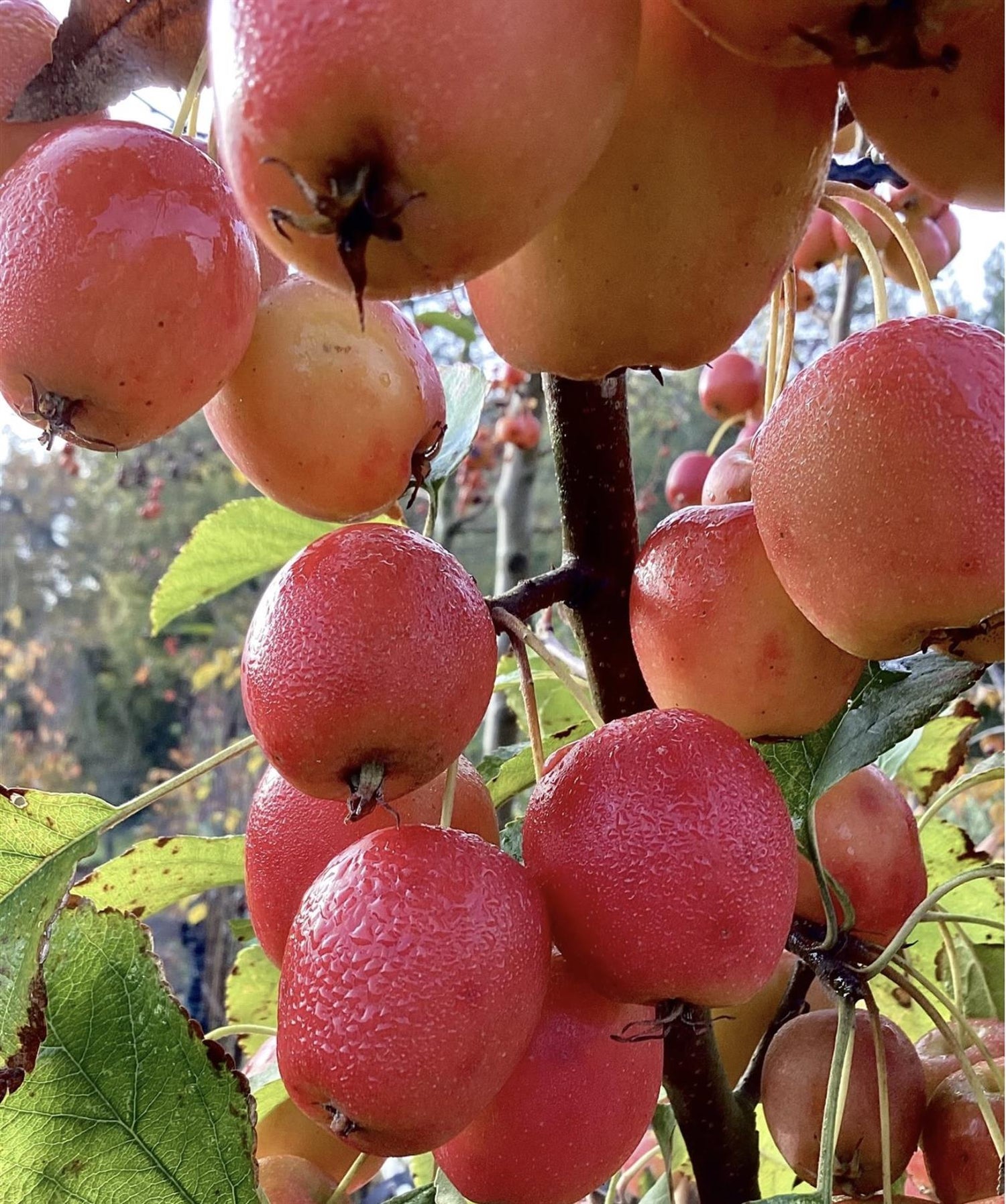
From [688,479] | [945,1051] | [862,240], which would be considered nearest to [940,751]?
[945,1051]

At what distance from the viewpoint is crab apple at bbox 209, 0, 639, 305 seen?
0.25 metres

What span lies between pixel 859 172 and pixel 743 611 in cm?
34

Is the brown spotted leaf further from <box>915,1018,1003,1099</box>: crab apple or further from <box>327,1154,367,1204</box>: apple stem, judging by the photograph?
<box>915,1018,1003,1099</box>: crab apple

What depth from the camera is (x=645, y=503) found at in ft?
13.6

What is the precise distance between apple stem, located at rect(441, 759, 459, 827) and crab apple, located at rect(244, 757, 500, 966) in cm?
2

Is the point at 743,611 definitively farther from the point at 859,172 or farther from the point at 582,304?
the point at 859,172

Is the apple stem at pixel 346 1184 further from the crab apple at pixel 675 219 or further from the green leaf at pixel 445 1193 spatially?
the crab apple at pixel 675 219

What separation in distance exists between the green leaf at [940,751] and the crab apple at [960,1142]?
0.29 metres

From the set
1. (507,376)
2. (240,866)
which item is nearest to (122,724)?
(507,376)

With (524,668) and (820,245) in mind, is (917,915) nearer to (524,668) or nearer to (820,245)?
(524,668)

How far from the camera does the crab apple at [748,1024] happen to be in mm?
692

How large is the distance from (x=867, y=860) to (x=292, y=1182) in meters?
0.35

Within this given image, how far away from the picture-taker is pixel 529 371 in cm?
46

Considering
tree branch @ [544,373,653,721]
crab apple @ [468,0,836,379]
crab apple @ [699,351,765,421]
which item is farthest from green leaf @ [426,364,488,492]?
crab apple @ [699,351,765,421]
